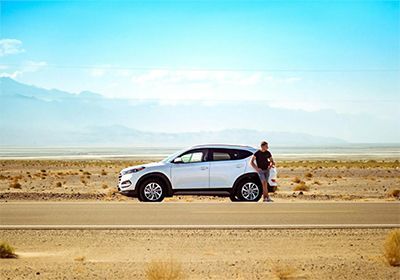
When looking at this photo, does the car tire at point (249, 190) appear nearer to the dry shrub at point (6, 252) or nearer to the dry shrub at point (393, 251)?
the dry shrub at point (393, 251)

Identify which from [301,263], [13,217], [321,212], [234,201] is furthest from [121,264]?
[234,201]

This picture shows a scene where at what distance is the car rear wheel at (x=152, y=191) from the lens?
20.6 meters

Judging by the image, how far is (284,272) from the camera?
9734mm

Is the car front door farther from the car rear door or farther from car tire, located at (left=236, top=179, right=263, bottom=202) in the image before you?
car tire, located at (left=236, top=179, right=263, bottom=202)

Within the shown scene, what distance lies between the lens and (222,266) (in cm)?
1070

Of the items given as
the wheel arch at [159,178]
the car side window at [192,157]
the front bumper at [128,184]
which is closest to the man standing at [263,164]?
the car side window at [192,157]

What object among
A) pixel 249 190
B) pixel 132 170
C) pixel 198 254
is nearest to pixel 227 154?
pixel 249 190

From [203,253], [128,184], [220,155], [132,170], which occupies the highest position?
[220,155]

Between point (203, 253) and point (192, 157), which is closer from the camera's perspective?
point (203, 253)

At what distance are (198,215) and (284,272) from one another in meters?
7.79

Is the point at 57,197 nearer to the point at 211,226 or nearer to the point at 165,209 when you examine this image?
the point at 165,209

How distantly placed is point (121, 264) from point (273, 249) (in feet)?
10.4

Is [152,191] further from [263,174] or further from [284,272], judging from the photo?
[284,272]

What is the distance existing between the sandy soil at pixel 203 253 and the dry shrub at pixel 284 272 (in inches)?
1.5
